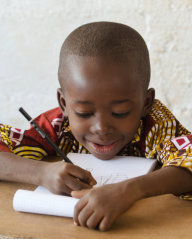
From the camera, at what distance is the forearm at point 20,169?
2.82 ft

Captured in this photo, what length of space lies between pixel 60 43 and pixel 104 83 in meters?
1.16

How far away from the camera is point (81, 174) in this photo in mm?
788

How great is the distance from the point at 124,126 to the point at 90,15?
108cm

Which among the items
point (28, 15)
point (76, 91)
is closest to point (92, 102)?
point (76, 91)

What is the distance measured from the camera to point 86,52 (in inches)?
33.9

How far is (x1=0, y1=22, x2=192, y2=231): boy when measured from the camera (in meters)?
0.77

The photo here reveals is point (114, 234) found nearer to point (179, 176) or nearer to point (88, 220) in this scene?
point (88, 220)

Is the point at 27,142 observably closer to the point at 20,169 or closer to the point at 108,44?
the point at 20,169

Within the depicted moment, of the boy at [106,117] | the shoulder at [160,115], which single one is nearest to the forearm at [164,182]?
the boy at [106,117]

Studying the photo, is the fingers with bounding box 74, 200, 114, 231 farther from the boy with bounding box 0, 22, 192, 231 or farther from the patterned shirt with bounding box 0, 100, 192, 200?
the patterned shirt with bounding box 0, 100, 192, 200

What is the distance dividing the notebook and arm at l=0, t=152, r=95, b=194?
0.02 metres

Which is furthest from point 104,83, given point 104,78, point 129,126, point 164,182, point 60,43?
point 60,43

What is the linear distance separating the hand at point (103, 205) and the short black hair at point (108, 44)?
272 millimetres

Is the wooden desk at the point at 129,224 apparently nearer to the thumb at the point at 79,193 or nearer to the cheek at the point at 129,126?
the thumb at the point at 79,193
